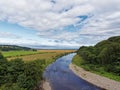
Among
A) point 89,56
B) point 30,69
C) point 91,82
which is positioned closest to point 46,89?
point 30,69

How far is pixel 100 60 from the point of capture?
9569 cm

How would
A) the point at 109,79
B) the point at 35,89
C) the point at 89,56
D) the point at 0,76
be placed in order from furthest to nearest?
the point at 89,56 → the point at 109,79 → the point at 0,76 → the point at 35,89

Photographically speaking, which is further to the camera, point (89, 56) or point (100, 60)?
point (89, 56)

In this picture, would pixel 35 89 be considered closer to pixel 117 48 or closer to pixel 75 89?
pixel 75 89

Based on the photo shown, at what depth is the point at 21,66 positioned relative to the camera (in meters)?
54.2

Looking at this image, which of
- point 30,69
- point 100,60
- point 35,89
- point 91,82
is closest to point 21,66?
point 30,69

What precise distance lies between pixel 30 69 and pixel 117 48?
174 feet

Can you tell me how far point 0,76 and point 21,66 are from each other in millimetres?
6465

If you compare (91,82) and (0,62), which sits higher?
(0,62)

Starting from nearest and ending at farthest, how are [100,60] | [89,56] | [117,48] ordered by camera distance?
[117,48], [100,60], [89,56]

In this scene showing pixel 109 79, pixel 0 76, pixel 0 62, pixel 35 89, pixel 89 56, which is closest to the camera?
pixel 35 89

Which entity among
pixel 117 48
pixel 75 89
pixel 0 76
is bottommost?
pixel 75 89

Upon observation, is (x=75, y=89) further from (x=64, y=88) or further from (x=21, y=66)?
(x=21, y=66)

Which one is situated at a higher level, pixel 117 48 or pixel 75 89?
pixel 117 48
